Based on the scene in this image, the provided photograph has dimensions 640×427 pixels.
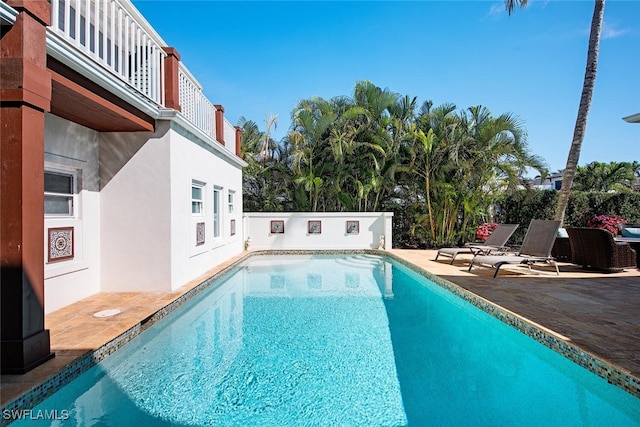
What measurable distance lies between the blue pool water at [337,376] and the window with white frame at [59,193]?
95.4 inches

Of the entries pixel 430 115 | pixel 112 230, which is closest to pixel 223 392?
pixel 112 230

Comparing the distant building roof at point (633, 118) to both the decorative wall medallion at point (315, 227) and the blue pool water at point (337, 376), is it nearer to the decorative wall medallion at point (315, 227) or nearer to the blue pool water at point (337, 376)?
the blue pool water at point (337, 376)

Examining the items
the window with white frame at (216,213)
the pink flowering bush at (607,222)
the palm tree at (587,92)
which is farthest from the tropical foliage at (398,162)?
the window with white frame at (216,213)

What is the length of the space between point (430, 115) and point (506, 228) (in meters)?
5.78

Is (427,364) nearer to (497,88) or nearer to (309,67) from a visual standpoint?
(497,88)

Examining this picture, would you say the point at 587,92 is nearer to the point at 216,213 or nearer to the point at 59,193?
the point at 216,213

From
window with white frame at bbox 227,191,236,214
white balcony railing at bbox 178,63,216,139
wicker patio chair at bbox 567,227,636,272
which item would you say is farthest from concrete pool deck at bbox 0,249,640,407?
window with white frame at bbox 227,191,236,214

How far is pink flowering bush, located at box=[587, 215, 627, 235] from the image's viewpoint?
41.2 feet

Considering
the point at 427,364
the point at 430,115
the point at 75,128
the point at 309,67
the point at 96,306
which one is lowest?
the point at 427,364

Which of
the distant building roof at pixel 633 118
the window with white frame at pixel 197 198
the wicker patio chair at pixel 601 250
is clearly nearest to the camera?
the distant building roof at pixel 633 118

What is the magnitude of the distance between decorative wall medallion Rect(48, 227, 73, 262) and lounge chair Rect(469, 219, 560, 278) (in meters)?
7.76

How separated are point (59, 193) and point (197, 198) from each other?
3154 mm

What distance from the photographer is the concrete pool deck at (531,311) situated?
347 centimetres

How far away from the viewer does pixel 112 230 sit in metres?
6.46
